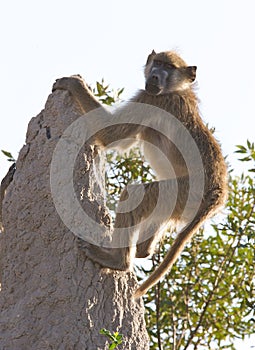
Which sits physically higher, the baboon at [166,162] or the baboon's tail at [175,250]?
the baboon at [166,162]

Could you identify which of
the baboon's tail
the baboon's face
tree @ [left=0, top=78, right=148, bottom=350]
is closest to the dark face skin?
the baboon's face

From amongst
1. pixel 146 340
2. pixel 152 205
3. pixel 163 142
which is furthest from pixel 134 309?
pixel 163 142

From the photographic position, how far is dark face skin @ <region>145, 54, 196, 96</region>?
9.08 meters

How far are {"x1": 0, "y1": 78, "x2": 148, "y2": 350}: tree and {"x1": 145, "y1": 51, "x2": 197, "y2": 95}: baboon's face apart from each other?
1049 mm

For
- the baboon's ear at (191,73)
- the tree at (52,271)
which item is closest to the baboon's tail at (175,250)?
the tree at (52,271)

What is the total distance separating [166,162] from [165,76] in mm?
811

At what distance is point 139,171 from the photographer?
11391 millimetres

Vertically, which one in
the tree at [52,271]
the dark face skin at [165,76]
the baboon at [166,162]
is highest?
the dark face skin at [165,76]

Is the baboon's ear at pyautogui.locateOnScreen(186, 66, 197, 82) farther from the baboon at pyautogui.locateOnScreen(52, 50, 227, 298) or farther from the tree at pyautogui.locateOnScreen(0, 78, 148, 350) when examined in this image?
the tree at pyautogui.locateOnScreen(0, 78, 148, 350)

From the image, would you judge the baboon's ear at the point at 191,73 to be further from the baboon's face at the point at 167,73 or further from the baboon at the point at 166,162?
the baboon at the point at 166,162

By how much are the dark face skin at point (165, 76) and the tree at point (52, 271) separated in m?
1.01

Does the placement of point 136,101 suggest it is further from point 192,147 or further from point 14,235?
point 14,235

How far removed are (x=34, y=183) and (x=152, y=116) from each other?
1.37 m

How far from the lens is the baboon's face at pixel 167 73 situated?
9.12 meters
